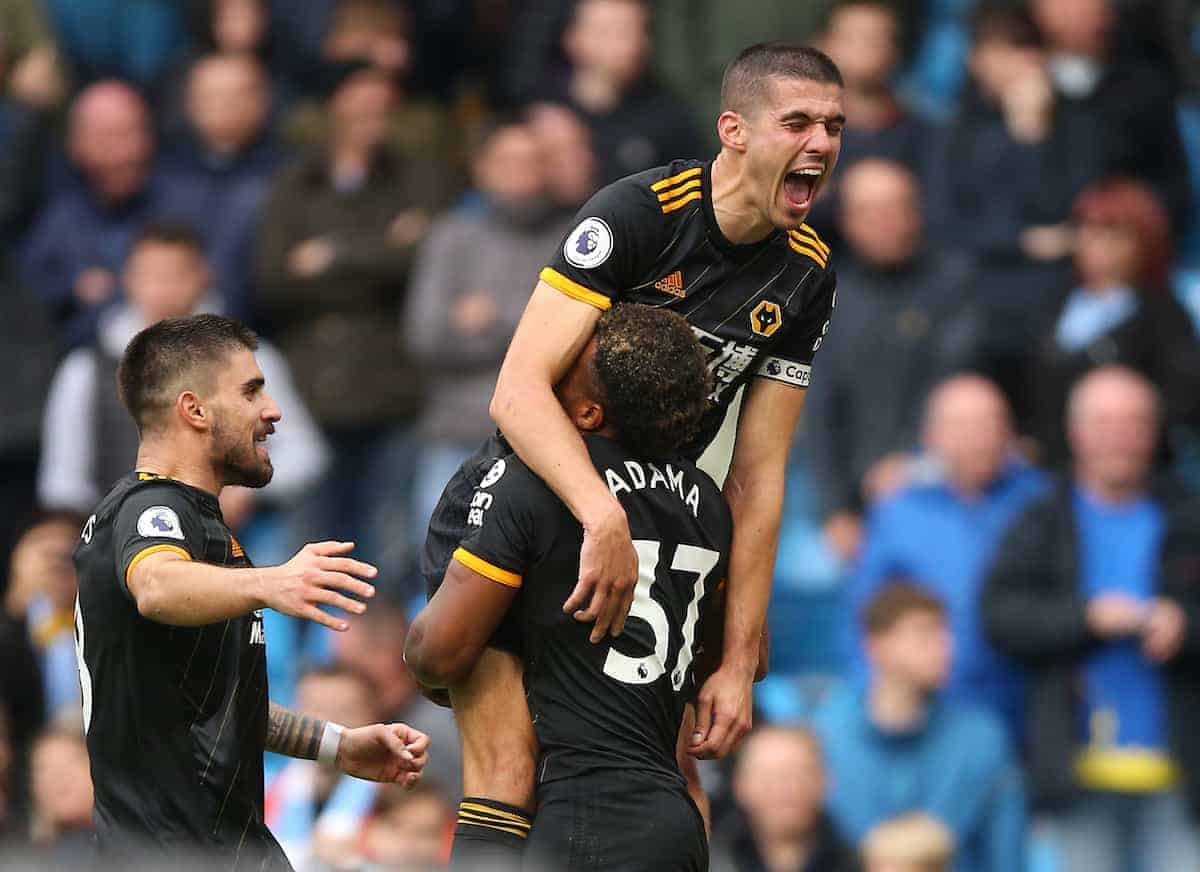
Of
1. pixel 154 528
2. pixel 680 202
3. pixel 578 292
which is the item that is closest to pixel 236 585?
pixel 154 528

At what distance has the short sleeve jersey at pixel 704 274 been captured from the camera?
5.59 meters

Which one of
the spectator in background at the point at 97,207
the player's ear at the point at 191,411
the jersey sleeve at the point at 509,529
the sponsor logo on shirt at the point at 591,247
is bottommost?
the jersey sleeve at the point at 509,529

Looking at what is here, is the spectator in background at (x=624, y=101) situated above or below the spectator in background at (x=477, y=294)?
above

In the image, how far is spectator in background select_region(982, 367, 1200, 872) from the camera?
362 inches

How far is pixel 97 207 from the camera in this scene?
11.6 m

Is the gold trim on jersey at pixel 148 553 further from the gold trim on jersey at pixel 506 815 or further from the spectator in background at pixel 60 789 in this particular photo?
the spectator in background at pixel 60 789

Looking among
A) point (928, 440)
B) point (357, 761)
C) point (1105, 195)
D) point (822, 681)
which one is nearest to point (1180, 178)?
point (1105, 195)

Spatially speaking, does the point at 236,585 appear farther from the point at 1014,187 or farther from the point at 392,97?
the point at 392,97

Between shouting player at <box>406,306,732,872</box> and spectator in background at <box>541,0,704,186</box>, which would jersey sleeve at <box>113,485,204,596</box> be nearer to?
shouting player at <box>406,306,732,872</box>

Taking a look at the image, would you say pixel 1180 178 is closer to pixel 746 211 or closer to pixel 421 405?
pixel 421 405

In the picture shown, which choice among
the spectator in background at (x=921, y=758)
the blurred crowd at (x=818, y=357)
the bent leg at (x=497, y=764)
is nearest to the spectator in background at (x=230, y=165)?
the blurred crowd at (x=818, y=357)

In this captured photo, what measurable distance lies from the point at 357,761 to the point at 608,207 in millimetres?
1457

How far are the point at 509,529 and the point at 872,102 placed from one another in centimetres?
621

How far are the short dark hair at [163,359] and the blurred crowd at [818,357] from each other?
282 cm
